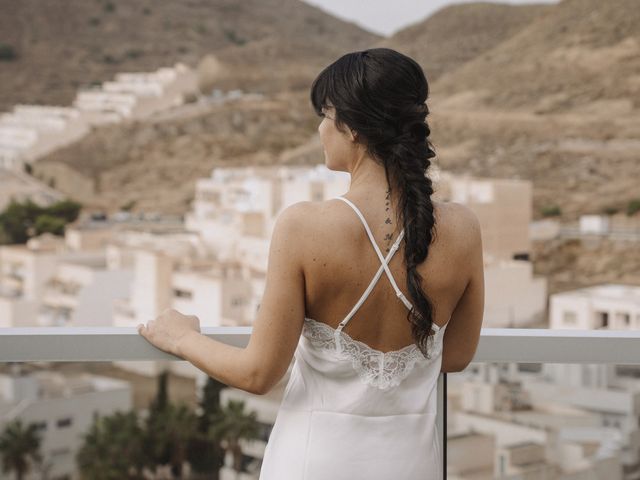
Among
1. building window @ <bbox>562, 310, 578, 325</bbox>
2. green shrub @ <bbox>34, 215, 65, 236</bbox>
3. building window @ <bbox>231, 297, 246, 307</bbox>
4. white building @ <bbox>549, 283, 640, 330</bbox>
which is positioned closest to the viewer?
white building @ <bbox>549, 283, 640, 330</bbox>

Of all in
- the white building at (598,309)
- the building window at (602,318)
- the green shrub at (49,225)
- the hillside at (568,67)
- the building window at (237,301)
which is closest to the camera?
the white building at (598,309)

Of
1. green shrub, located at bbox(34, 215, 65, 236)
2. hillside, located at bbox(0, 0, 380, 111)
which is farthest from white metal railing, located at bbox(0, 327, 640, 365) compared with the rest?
hillside, located at bbox(0, 0, 380, 111)

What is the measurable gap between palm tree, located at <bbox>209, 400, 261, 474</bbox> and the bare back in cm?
25

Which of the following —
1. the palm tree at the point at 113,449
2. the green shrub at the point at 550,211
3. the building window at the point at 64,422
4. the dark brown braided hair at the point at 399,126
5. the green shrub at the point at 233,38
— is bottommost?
the palm tree at the point at 113,449

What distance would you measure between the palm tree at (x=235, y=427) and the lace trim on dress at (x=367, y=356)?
234mm

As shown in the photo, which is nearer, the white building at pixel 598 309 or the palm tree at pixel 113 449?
the palm tree at pixel 113 449

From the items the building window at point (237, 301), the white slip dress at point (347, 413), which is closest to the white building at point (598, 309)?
the building window at point (237, 301)

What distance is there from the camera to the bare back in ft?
2.17

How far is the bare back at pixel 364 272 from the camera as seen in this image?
66 cm

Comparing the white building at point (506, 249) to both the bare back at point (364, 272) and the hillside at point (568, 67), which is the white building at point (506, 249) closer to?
the hillside at point (568, 67)

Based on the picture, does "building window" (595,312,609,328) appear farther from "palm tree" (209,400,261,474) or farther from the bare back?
the bare back

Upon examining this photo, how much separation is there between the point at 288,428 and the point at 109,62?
145ft

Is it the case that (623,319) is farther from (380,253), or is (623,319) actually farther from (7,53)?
(7,53)

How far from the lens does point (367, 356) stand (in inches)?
27.2
